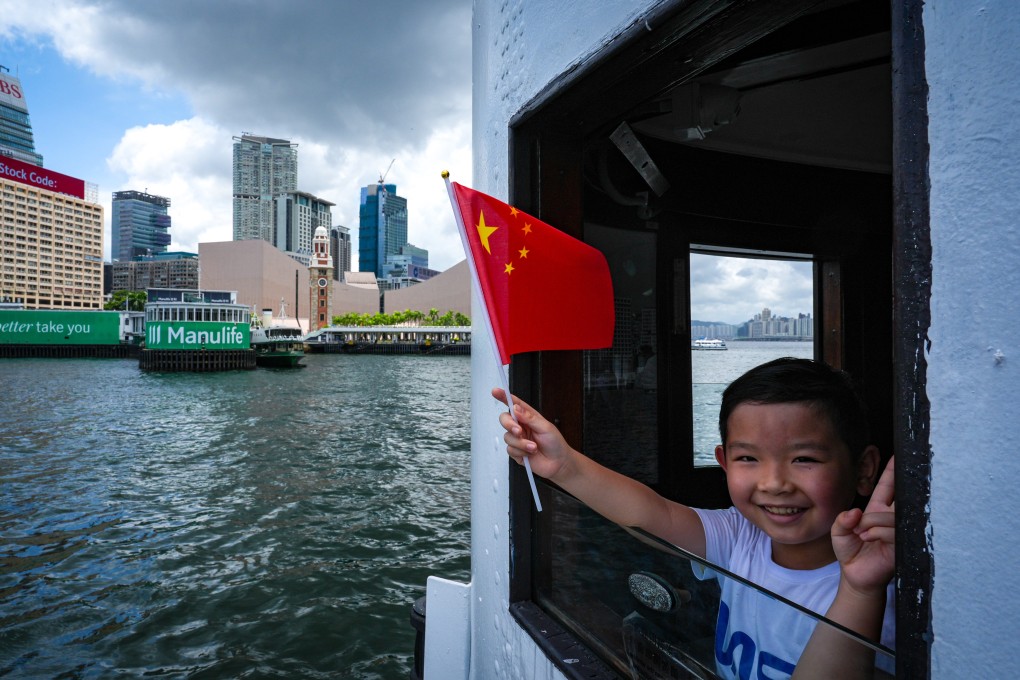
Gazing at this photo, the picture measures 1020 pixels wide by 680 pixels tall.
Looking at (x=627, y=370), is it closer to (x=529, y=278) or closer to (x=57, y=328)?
(x=529, y=278)

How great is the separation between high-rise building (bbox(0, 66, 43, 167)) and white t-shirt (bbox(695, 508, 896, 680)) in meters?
139

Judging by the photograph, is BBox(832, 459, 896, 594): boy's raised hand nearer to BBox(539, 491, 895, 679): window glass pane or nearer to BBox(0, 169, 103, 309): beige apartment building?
BBox(539, 491, 895, 679): window glass pane

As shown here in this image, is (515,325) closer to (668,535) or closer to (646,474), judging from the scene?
(668,535)

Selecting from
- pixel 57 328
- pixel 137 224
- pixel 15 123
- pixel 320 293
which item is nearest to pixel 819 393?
pixel 57 328

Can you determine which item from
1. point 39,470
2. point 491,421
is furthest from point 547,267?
point 39,470

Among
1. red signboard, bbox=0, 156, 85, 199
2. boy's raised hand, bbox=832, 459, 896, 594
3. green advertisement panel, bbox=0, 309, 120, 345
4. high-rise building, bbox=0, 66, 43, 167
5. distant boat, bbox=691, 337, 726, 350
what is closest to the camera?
boy's raised hand, bbox=832, 459, 896, 594

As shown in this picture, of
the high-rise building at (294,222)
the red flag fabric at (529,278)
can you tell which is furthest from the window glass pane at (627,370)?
the high-rise building at (294,222)

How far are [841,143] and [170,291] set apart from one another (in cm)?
5637

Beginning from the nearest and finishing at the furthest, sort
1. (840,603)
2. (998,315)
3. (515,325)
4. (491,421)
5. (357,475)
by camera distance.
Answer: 1. (998,315)
2. (840,603)
3. (515,325)
4. (491,421)
5. (357,475)

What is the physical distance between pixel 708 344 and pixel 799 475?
6.31ft

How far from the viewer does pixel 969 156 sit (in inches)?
25.6

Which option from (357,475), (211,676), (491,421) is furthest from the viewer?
(357,475)

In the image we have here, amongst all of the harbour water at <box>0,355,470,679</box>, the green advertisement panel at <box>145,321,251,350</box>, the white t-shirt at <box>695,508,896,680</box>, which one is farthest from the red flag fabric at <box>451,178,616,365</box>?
the green advertisement panel at <box>145,321,251,350</box>

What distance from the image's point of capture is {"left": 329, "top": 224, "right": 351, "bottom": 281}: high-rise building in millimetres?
175000
